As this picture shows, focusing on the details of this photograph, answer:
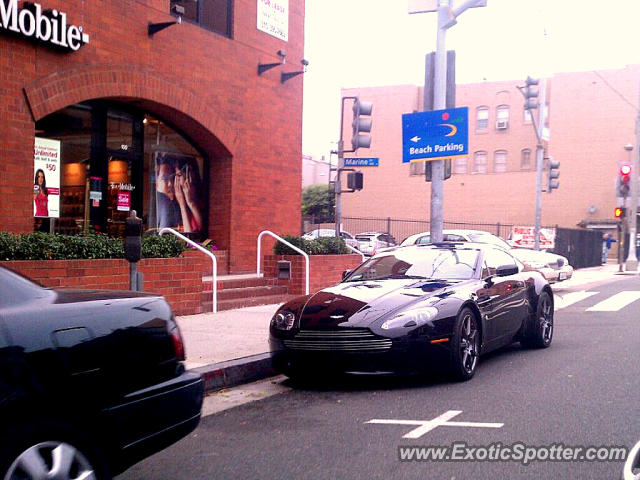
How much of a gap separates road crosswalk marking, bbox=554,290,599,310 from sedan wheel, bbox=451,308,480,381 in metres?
7.73

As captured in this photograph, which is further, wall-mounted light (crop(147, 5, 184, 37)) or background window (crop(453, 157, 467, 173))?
background window (crop(453, 157, 467, 173))

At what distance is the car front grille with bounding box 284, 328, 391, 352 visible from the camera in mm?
6684

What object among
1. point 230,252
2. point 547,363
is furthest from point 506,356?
point 230,252

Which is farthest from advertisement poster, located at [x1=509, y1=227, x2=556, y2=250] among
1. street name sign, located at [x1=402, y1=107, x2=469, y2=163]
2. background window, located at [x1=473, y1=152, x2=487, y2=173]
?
background window, located at [x1=473, y1=152, x2=487, y2=173]

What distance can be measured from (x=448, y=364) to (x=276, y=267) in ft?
24.3

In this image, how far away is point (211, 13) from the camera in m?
15.3

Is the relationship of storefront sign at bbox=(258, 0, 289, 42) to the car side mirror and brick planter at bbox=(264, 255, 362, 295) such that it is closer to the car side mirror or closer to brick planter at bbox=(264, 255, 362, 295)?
brick planter at bbox=(264, 255, 362, 295)

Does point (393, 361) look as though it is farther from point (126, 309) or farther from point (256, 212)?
point (256, 212)

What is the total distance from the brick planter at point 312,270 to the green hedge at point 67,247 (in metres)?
3.28

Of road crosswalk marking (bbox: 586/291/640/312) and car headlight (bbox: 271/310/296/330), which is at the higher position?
car headlight (bbox: 271/310/296/330)

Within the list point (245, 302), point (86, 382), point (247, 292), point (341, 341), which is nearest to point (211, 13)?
point (247, 292)

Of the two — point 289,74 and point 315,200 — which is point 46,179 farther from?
point 315,200

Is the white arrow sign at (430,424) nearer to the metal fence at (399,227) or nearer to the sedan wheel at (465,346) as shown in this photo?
the sedan wheel at (465,346)

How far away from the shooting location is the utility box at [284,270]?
45.6 ft
